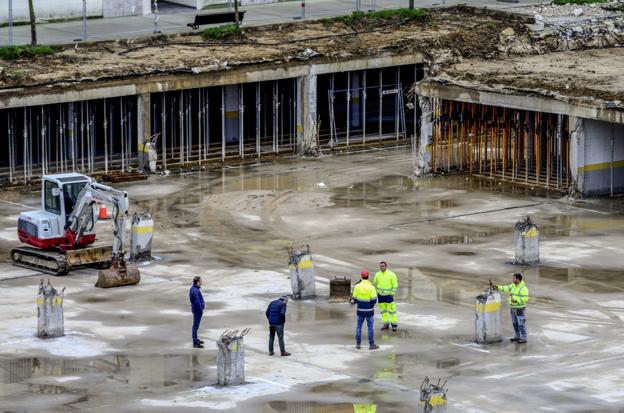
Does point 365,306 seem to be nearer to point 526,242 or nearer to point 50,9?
point 526,242

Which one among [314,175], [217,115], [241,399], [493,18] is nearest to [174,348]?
[241,399]

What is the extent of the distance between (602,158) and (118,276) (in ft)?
63.3

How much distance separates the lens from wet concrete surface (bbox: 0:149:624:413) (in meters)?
33.2

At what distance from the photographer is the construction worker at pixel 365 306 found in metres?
36.1

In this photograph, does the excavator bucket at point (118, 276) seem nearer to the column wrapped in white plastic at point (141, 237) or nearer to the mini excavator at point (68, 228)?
the mini excavator at point (68, 228)

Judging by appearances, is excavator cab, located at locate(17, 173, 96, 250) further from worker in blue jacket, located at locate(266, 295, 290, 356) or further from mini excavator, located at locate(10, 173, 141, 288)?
worker in blue jacket, located at locate(266, 295, 290, 356)

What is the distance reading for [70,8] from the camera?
6888 centimetres

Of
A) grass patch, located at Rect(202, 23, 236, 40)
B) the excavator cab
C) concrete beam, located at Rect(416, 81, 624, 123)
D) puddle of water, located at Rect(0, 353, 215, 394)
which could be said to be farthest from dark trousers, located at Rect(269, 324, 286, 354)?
grass patch, located at Rect(202, 23, 236, 40)

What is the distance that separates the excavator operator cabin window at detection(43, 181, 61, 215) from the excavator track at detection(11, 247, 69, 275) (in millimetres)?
1201

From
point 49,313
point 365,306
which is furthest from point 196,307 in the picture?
point 365,306

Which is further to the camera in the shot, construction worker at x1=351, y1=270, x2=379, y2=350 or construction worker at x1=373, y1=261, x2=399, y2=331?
construction worker at x1=373, y1=261, x2=399, y2=331

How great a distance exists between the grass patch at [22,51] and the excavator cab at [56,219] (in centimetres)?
1497

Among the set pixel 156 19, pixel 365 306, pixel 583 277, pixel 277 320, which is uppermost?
pixel 156 19

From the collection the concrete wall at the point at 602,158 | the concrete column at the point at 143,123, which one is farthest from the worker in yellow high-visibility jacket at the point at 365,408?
the concrete column at the point at 143,123
